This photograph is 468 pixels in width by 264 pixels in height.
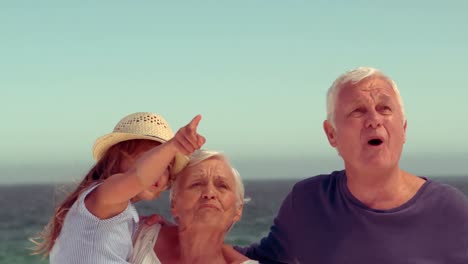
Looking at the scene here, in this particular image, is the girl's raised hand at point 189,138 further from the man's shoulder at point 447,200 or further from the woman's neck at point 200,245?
the man's shoulder at point 447,200

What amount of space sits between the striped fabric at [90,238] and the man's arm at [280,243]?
794 millimetres

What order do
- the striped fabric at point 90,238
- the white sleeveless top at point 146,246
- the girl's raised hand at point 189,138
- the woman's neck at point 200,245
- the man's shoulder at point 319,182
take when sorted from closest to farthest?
1. the girl's raised hand at point 189,138
2. the striped fabric at point 90,238
3. the white sleeveless top at point 146,246
4. the woman's neck at point 200,245
5. the man's shoulder at point 319,182

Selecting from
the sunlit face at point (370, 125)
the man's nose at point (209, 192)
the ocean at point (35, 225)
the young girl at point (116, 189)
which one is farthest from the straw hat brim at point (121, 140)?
the ocean at point (35, 225)

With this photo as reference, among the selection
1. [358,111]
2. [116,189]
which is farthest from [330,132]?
[116,189]

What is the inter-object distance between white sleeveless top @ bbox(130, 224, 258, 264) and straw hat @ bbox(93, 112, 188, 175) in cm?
28

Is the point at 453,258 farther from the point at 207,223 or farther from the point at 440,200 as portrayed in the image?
the point at 207,223

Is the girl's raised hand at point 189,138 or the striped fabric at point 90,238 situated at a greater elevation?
the girl's raised hand at point 189,138

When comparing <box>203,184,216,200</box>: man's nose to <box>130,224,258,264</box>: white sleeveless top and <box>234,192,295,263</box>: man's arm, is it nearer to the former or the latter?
<box>130,224,258,264</box>: white sleeveless top

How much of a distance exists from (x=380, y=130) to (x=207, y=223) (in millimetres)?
869

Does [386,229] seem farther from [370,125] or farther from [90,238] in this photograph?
[90,238]

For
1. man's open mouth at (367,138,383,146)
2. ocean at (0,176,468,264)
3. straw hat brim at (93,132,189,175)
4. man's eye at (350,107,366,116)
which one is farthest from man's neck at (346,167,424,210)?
ocean at (0,176,468,264)

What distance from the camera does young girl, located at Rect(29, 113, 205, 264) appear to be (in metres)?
3.00

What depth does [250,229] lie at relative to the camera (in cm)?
2195

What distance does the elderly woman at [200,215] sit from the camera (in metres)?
3.33
